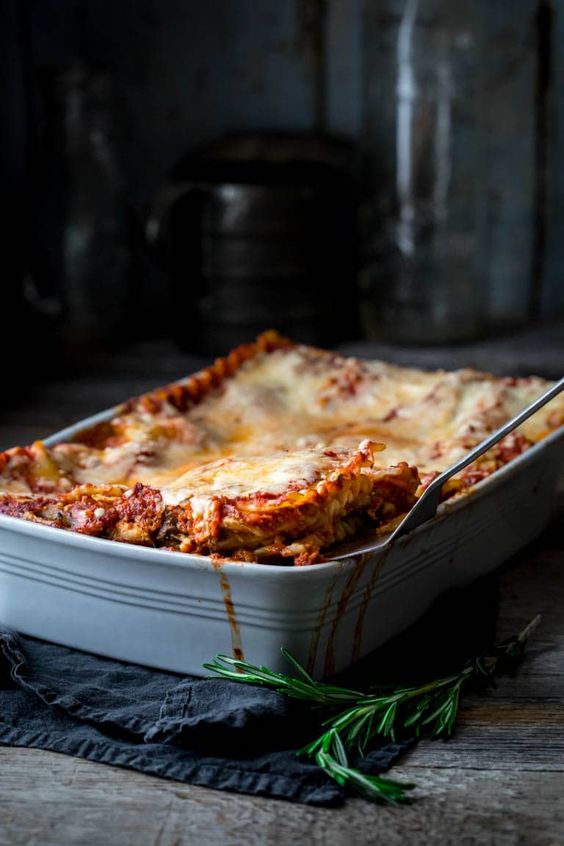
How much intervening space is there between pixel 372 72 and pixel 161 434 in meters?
1.83

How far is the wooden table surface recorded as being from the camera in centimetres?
129

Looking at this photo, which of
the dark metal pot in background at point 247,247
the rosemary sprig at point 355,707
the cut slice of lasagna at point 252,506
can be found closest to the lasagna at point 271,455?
the cut slice of lasagna at point 252,506

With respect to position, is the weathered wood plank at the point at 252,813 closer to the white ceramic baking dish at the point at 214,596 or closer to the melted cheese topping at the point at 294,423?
the white ceramic baking dish at the point at 214,596

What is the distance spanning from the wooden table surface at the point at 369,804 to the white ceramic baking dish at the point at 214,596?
169 mm

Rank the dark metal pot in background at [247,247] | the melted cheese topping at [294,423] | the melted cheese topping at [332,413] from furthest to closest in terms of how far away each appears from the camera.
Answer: the dark metal pot in background at [247,247], the melted cheese topping at [332,413], the melted cheese topping at [294,423]

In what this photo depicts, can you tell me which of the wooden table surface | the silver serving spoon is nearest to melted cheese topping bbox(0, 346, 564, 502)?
the silver serving spoon

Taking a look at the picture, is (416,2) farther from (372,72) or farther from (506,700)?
(506,700)

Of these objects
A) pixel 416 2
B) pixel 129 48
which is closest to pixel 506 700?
pixel 416 2

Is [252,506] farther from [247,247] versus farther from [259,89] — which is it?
[259,89]

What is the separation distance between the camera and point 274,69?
3.72 meters

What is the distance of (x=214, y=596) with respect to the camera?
4.83 feet

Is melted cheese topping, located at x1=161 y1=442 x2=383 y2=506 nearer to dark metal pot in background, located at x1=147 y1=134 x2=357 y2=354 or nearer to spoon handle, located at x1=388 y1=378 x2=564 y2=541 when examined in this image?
spoon handle, located at x1=388 y1=378 x2=564 y2=541

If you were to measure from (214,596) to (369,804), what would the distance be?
30 cm

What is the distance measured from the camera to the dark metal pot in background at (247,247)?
331 cm
